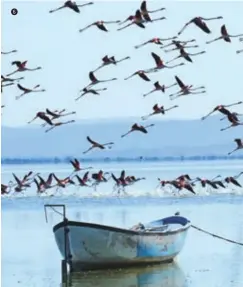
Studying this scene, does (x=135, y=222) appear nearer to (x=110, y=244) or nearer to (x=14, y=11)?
(x=110, y=244)

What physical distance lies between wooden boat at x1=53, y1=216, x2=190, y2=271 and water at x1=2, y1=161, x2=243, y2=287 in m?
0.06

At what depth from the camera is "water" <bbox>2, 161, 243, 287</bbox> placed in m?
4.72

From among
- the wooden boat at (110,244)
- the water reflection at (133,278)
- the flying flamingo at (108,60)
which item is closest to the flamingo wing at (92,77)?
the flying flamingo at (108,60)

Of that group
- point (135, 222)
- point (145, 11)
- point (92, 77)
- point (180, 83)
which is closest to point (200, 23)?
point (145, 11)

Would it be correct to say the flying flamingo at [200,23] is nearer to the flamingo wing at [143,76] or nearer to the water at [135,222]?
the flamingo wing at [143,76]

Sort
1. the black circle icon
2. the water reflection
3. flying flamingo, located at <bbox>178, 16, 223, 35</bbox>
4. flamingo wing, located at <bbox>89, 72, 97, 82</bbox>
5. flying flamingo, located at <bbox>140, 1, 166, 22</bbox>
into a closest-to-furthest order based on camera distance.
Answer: the black circle icon, flying flamingo, located at <bbox>140, 1, 166, 22</bbox>, flying flamingo, located at <bbox>178, 16, 223, 35</bbox>, flamingo wing, located at <bbox>89, 72, 97, 82</bbox>, the water reflection

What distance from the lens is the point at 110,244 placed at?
4668 millimetres

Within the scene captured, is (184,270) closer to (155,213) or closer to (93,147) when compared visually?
(93,147)

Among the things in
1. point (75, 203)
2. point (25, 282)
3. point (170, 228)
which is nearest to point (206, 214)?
point (75, 203)

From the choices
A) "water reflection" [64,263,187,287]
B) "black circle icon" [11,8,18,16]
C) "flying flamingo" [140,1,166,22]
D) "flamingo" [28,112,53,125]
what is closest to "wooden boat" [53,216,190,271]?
"water reflection" [64,263,187,287]

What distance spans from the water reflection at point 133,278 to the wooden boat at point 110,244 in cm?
4

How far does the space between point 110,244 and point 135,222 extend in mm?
2488

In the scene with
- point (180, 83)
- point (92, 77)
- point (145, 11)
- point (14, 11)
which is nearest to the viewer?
point (14, 11)

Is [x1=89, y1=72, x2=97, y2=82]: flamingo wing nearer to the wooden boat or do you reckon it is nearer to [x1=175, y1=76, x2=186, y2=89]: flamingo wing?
[x1=175, y1=76, x2=186, y2=89]: flamingo wing
